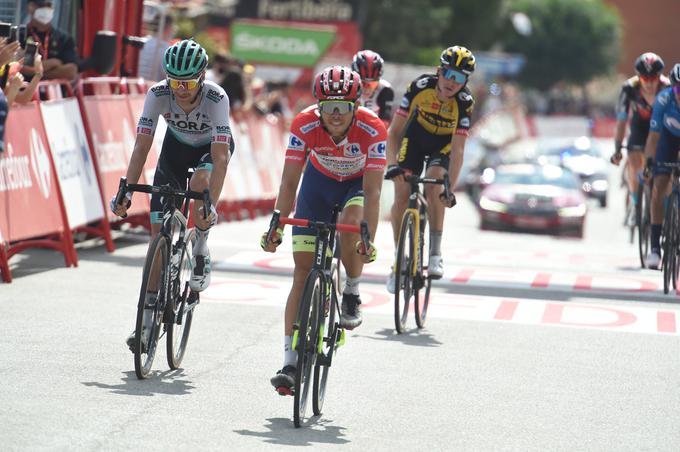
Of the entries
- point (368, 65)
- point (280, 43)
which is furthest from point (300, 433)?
point (280, 43)

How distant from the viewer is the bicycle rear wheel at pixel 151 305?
780 cm

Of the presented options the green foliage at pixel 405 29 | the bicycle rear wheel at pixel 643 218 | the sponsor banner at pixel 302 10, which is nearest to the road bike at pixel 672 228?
the bicycle rear wheel at pixel 643 218

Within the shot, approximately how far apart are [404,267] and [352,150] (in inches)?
104

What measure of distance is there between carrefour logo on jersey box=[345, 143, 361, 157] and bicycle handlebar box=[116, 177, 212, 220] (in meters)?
0.88

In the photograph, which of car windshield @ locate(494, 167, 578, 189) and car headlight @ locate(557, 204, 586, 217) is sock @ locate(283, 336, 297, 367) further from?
car windshield @ locate(494, 167, 578, 189)

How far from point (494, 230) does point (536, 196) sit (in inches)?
43.4

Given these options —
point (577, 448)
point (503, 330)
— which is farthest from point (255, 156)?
point (577, 448)

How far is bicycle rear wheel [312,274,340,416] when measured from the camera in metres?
7.24

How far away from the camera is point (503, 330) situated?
10.9 m

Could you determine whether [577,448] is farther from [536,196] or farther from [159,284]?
[536,196]

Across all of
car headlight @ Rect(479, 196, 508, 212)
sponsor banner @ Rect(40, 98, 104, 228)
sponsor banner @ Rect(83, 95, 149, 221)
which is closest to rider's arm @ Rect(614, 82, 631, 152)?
sponsor banner @ Rect(83, 95, 149, 221)

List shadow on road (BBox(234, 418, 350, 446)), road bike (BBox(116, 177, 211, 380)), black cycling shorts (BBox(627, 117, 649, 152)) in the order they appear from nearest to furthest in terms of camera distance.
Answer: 1. shadow on road (BBox(234, 418, 350, 446))
2. road bike (BBox(116, 177, 211, 380))
3. black cycling shorts (BBox(627, 117, 649, 152))

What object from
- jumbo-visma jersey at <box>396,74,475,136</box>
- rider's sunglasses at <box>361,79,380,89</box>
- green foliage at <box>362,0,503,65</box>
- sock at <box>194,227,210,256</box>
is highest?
green foliage at <box>362,0,503,65</box>

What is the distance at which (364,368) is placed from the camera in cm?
899
